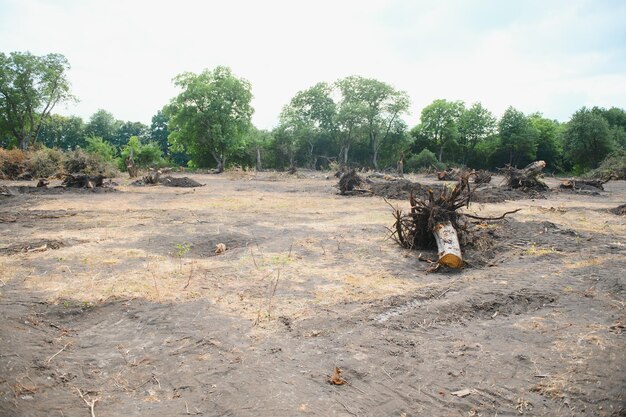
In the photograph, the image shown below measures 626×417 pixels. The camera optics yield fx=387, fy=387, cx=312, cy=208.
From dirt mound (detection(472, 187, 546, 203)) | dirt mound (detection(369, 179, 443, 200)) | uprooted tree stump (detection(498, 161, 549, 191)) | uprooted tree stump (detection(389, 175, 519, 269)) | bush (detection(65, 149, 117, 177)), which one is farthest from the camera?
bush (detection(65, 149, 117, 177))

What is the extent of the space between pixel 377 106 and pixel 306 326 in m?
48.2

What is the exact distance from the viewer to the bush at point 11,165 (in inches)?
938

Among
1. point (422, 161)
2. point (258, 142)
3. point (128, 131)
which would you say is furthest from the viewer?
point (128, 131)

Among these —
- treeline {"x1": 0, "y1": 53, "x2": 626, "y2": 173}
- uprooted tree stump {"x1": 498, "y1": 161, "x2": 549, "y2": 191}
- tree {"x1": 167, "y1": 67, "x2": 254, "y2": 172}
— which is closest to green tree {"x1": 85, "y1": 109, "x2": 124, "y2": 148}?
treeline {"x1": 0, "y1": 53, "x2": 626, "y2": 173}

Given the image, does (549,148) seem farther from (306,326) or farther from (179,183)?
(306,326)

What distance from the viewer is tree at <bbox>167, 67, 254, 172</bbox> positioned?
34.7 meters

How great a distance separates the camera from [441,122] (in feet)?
166

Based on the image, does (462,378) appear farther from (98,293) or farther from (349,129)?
(349,129)

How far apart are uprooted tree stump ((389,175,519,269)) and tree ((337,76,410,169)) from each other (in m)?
40.7

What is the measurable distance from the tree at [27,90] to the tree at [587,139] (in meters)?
50.1

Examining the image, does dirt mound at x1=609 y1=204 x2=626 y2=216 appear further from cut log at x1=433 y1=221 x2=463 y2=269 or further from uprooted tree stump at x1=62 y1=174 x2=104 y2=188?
uprooted tree stump at x1=62 y1=174 x2=104 y2=188

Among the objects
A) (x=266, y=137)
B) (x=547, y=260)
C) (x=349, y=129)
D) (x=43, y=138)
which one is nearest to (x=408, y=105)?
(x=349, y=129)

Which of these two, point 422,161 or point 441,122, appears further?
point 441,122

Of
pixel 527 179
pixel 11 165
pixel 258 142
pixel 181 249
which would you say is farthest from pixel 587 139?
pixel 11 165
